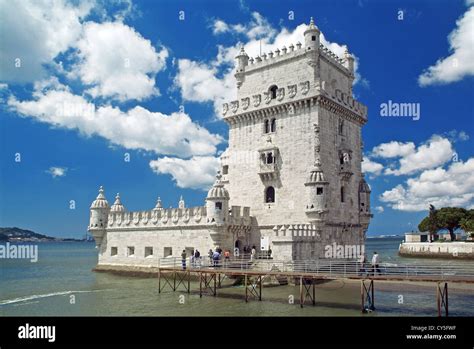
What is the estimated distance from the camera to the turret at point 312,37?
3603 cm

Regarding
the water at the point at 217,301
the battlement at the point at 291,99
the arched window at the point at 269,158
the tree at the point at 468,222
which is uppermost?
the battlement at the point at 291,99

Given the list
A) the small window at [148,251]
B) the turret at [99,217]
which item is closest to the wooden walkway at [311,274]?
the small window at [148,251]

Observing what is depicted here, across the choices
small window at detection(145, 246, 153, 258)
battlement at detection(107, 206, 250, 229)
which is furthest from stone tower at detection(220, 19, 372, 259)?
small window at detection(145, 246, 153, 258)

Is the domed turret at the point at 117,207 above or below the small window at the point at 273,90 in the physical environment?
below

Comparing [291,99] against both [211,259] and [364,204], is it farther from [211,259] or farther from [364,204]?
[211,259]

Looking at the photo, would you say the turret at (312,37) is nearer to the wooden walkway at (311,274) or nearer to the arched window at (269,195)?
the arched window at (269,195)

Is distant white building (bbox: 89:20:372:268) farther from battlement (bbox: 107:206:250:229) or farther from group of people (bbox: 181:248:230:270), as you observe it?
group of people (bbox: 181:248:230:270)

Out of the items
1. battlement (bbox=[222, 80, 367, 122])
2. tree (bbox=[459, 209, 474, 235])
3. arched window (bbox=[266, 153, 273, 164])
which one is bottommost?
tree (bbox=[459, 209, 474, 235])

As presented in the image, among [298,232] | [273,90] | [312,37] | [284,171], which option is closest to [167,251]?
[284,171]

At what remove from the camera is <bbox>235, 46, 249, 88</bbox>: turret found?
4094 centimetres

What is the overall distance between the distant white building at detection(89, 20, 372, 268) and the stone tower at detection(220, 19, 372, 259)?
3.3 inches

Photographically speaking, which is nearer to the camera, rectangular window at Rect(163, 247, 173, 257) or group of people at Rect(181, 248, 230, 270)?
group of people at Rect(181, 248, 230, 270)

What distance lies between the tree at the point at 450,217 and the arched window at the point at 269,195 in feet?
185
